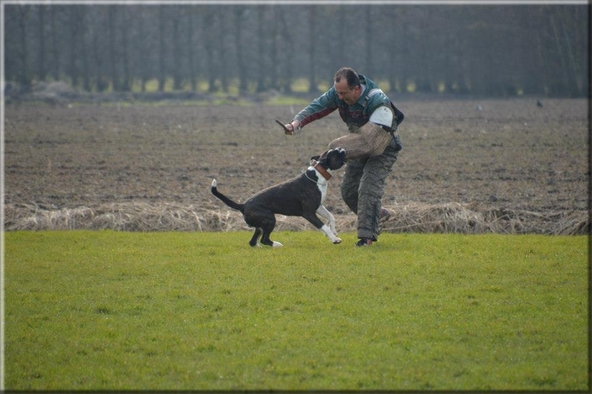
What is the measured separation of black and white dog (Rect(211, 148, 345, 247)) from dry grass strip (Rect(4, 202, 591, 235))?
7.36ft

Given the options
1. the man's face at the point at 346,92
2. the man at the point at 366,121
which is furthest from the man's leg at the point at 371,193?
the man's face at the point at 346,92

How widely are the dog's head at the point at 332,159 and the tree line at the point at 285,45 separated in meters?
71.8

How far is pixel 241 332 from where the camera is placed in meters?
8.01

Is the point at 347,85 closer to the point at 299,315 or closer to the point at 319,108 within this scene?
the point at 319,108

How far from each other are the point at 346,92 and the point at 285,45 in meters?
86.7

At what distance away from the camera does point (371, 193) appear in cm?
1218

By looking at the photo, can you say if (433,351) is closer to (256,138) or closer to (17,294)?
(17,294)

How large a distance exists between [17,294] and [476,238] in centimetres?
677

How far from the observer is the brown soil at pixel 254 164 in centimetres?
1681

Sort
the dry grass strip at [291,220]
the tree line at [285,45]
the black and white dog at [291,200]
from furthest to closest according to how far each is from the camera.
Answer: the tree line at [285,45] → the dry grass strip at [291,220] → the black and white dog at [291,200]

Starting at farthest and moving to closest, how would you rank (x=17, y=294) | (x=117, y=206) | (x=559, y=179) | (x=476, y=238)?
1. (x=559, y=179)
2. (x=117, y=206)
3. (x=476, y=238)
4. (x=17, y=294)

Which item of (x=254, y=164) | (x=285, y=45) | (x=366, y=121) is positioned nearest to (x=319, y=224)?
(x=366, y=121)

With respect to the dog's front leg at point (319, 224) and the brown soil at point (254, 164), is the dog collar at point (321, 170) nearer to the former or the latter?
the dog's front leg at point (319, 224)

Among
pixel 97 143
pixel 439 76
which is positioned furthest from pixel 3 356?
pixel 439 76
